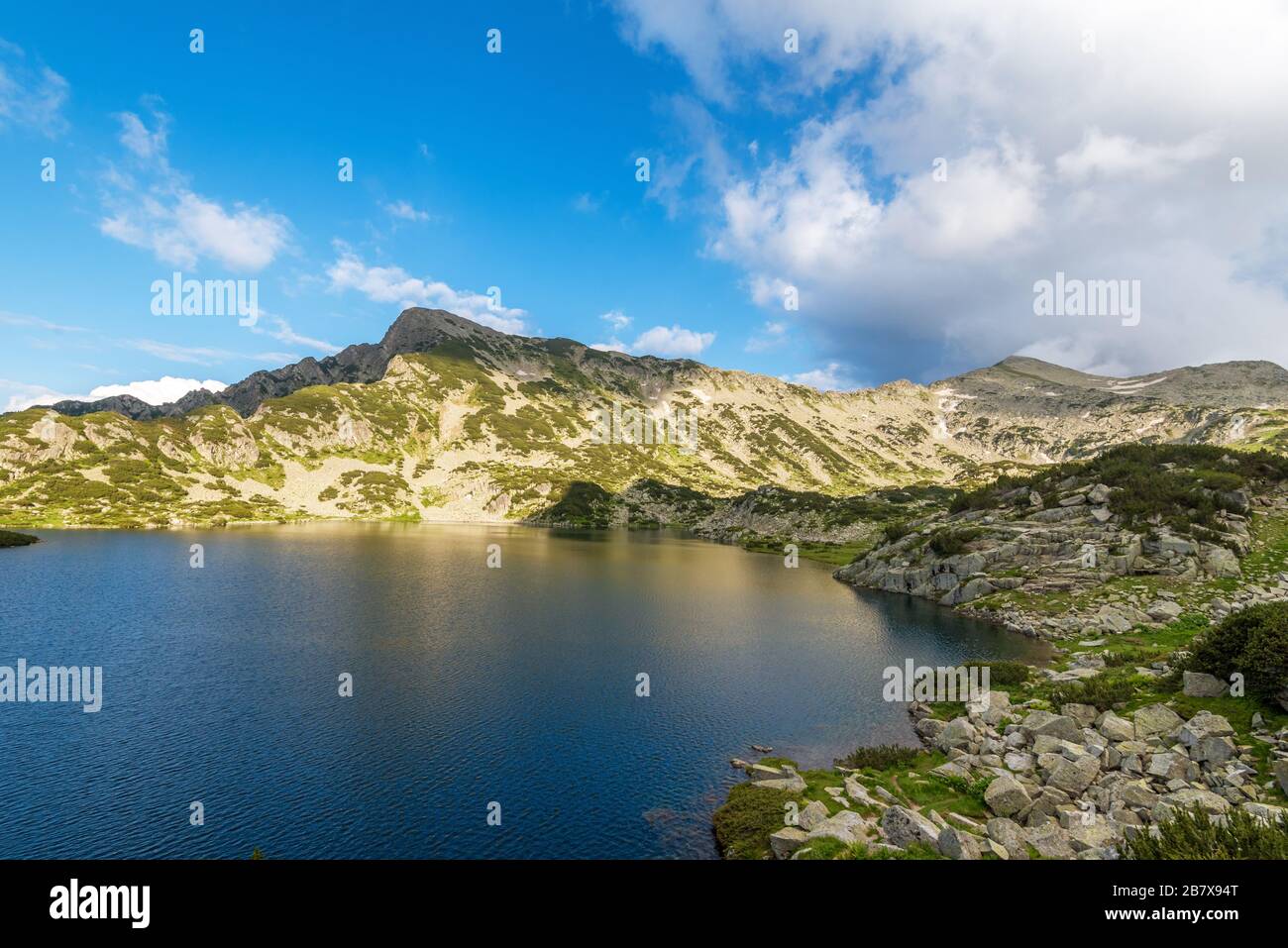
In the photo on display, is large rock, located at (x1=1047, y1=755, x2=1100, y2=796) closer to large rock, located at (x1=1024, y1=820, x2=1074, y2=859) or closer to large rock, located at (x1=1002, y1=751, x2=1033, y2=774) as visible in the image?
large rock, located at (x1=1002, y1=751, x2=1033, y2=774)

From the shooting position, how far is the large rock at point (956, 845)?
23.1 metres

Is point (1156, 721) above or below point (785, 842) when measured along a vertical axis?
above

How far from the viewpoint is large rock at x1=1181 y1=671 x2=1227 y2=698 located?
1277 inches

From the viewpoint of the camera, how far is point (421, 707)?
43.9m

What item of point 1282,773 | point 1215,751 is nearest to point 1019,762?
point 1215,751

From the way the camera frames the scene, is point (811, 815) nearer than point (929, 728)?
Yes

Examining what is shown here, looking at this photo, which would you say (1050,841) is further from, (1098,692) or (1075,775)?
(1098,692)

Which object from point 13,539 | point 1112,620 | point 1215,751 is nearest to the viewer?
point 1215,751

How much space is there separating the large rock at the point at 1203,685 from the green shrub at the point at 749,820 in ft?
78.3

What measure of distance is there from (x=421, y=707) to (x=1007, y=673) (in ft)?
153

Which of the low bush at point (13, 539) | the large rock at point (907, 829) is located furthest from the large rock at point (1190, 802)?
the low bush at point (13, 539)

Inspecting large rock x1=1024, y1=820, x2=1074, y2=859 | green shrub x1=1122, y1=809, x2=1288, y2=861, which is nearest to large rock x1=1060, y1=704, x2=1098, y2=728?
large rock x1=1024, y1=820, x2=1074, y2=859

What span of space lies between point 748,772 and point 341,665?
1494 inches

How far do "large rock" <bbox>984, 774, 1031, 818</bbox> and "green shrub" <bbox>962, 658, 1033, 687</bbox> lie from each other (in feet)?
68.3
